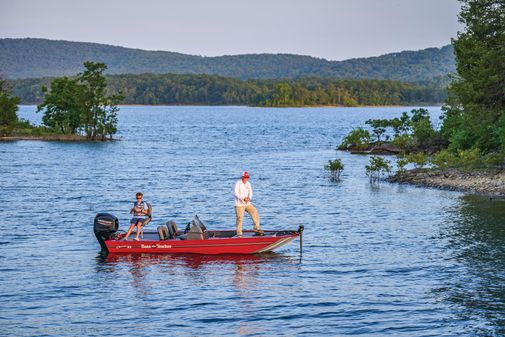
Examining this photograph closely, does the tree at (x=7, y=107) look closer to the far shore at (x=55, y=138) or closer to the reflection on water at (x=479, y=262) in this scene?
the far shore at (x=55, y=138)

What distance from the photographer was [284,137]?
125062mm

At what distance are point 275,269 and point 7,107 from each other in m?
80.3

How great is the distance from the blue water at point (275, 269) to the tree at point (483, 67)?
7.32 meters

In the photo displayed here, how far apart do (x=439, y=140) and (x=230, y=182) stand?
75.1 ft

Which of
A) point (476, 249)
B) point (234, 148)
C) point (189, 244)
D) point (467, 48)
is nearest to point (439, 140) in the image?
point (467, 48)

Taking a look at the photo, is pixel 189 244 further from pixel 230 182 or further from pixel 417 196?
pixel 230 182

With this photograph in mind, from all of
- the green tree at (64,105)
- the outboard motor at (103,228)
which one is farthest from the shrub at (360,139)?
the outboard motor at (103,228)

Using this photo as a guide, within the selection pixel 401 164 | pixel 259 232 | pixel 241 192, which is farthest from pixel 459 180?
pixel 241 192

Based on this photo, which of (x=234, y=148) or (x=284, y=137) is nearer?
(x=234, y=148)

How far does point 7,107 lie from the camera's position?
333 feet

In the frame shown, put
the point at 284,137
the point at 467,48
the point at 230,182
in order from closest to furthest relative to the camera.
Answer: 1. the point at 467,48
2. the point at 230,182
3. the point at 284,137

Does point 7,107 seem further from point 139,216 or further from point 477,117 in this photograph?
point 139,216

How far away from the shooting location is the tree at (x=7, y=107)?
100750 mm

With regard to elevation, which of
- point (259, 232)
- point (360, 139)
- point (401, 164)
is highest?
point (360, 139)
